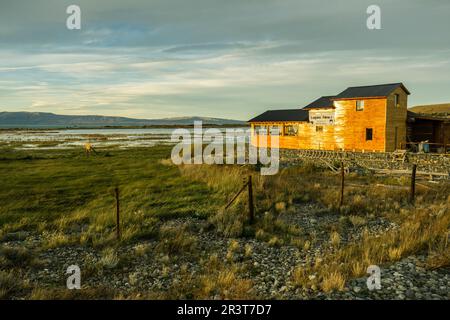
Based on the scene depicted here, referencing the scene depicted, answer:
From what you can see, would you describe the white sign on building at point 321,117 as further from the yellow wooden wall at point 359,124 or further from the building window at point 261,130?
the building window at point 261,130

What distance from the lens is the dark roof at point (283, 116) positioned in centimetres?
3939

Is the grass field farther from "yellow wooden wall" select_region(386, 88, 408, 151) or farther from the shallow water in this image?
the shallow water

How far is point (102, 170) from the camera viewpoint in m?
27.8

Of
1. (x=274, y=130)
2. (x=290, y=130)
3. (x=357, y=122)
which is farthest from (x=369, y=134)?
(x=274, y=130)

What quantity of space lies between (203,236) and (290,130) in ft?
99.4

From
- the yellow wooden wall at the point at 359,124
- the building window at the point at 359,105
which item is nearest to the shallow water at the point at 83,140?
the yellow wooden wall at the point at 359,124

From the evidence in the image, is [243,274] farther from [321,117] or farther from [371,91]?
[321,117]

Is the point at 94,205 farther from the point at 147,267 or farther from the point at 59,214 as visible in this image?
the point at 147,267

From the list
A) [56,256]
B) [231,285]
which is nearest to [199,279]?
[231,285]

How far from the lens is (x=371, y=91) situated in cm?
3347

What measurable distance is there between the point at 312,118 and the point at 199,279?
31990 millimetres

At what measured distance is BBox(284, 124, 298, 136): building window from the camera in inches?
1551

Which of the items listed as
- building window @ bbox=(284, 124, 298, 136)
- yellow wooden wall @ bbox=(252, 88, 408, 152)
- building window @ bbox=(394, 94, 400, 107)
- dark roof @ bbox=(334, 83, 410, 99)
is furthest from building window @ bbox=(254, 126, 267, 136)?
building window @ bbox=(394, 94, 400, 107)
